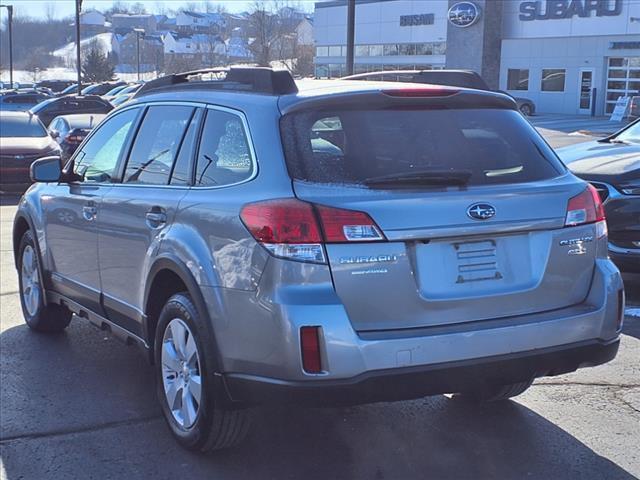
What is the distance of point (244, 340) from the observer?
11.8 ft

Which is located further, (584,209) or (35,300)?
(35,300)

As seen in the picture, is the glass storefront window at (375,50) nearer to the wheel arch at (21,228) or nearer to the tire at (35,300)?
the wheel arch at (21,228)

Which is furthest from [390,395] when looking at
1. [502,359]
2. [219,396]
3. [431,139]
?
[431,139]

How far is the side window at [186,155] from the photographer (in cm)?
430

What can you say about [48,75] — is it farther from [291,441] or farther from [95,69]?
[291,441]

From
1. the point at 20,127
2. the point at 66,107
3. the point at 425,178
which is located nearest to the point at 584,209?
the point at 425,178

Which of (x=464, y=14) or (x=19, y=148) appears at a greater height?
(x=464, y=14)

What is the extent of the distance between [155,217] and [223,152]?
0.56 meters

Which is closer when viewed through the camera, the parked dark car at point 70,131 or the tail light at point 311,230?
the tail light at point 311,230

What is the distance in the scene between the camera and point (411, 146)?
12.6 ft

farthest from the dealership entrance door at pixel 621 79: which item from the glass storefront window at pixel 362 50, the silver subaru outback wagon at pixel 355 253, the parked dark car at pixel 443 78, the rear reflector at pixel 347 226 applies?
the rear reflector at pixel 347 226

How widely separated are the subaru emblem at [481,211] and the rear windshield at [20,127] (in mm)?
14483

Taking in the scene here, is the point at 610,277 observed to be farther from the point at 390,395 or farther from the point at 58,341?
the point at 58,341

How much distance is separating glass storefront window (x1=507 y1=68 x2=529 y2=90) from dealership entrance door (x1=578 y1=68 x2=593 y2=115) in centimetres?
360
